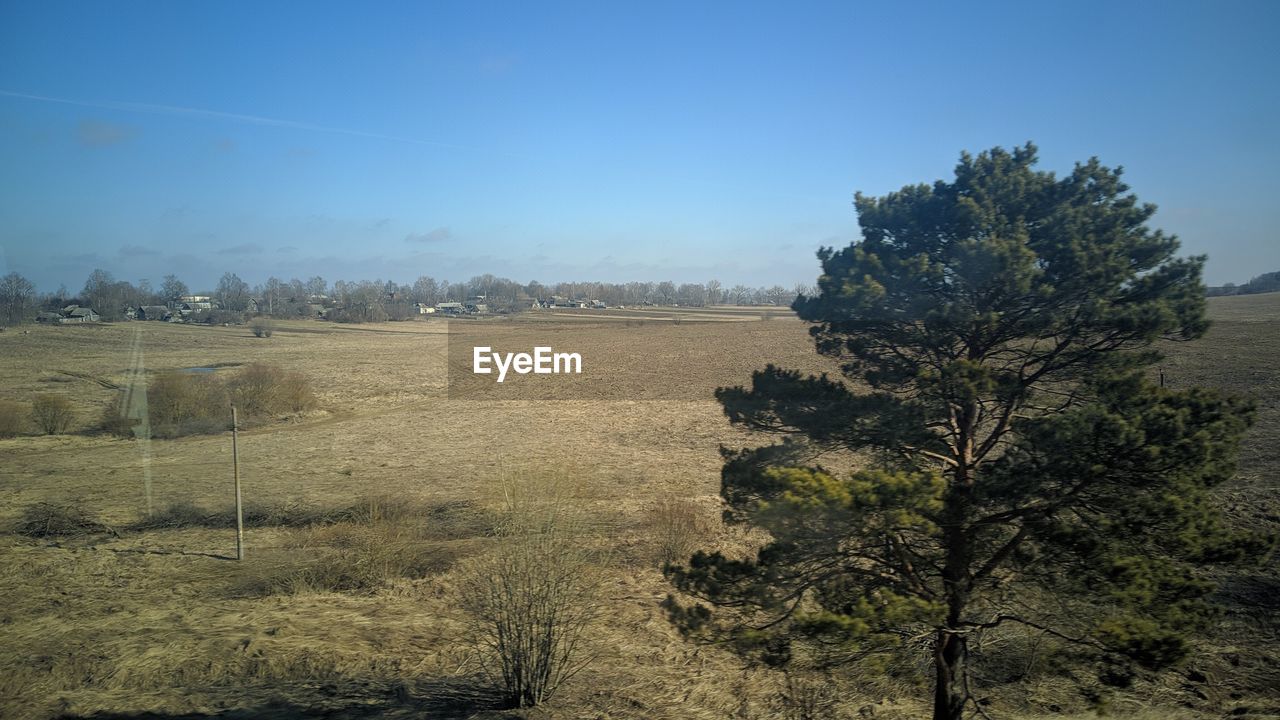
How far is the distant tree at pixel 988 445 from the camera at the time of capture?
5.21 meters

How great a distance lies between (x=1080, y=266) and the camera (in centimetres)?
575

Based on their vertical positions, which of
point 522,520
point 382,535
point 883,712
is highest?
point 522,520

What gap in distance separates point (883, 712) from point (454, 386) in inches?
1074

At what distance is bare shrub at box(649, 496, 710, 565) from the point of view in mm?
12172

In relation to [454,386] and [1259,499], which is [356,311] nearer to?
[454,386]

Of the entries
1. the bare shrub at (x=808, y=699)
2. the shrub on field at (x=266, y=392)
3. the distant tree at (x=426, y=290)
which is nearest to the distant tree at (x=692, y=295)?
the distant tree at (x=426, y=290)

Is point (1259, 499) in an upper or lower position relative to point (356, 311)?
lower

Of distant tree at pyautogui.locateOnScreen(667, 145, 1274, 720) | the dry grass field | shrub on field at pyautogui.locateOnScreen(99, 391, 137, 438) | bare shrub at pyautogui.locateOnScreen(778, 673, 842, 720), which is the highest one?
distant tree at pyautogui.locateOnScreen(667, 145, 1274, 720)

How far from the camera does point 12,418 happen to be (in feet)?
64.7

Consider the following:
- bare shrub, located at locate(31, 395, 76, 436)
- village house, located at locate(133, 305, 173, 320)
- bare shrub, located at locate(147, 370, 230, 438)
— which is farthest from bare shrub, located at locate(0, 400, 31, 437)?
village house, located at locate(133, 305, 173, 320)

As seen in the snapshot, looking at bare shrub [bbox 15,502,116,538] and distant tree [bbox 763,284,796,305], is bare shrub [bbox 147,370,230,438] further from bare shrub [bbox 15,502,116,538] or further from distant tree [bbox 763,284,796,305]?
distant tree [bbox 763,284,796,305]

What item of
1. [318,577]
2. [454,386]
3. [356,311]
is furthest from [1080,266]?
[356,311]

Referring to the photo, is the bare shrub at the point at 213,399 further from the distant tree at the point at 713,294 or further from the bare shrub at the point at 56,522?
the distant tree at the point at 713,294

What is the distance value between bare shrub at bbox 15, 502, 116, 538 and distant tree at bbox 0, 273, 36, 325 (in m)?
4.27
